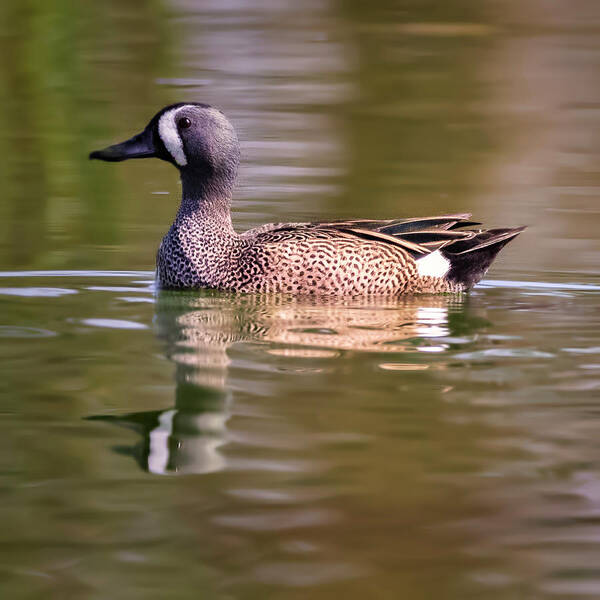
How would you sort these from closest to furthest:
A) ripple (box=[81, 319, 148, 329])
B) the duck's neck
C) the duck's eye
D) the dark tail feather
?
ripple (box=[81, 319, 148, 329])
the dark tail feather
the duck's eye
the duck's neck

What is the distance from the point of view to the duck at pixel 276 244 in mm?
8516

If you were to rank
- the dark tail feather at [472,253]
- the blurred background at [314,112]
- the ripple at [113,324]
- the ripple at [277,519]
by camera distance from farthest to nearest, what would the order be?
the blurred background at [314,112] < the dark tail feather at [472,253] < the ripple at [113,324] < the ripple at [277,519]

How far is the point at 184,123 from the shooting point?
8.89 m

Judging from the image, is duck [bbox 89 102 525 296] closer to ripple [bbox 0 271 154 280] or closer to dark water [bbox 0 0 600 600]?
dark water [bbox 0 0 600 600]

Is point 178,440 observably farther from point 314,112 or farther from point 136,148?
point 314,112

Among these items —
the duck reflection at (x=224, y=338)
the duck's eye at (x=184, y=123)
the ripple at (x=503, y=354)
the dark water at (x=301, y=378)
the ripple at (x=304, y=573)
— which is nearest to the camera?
the ripple at (x=304, y=573)

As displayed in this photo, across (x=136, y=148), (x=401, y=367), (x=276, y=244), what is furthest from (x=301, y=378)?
(x=136, y=148)

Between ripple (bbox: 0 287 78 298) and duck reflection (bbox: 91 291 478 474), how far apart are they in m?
0.61

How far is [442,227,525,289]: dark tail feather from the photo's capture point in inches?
346

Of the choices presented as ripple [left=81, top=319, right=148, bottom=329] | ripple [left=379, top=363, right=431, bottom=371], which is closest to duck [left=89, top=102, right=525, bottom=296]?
ripple [left=81, top=319, right=148, bottom=329]

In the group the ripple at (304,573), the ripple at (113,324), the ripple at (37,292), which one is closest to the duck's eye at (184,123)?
the ripple at (37,292)

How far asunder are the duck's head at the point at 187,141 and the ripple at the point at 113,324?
4.51 ft

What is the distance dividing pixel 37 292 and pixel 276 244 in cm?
152

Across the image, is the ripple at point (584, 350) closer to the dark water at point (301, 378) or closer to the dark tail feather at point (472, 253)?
the dark water at point (301, 378)
